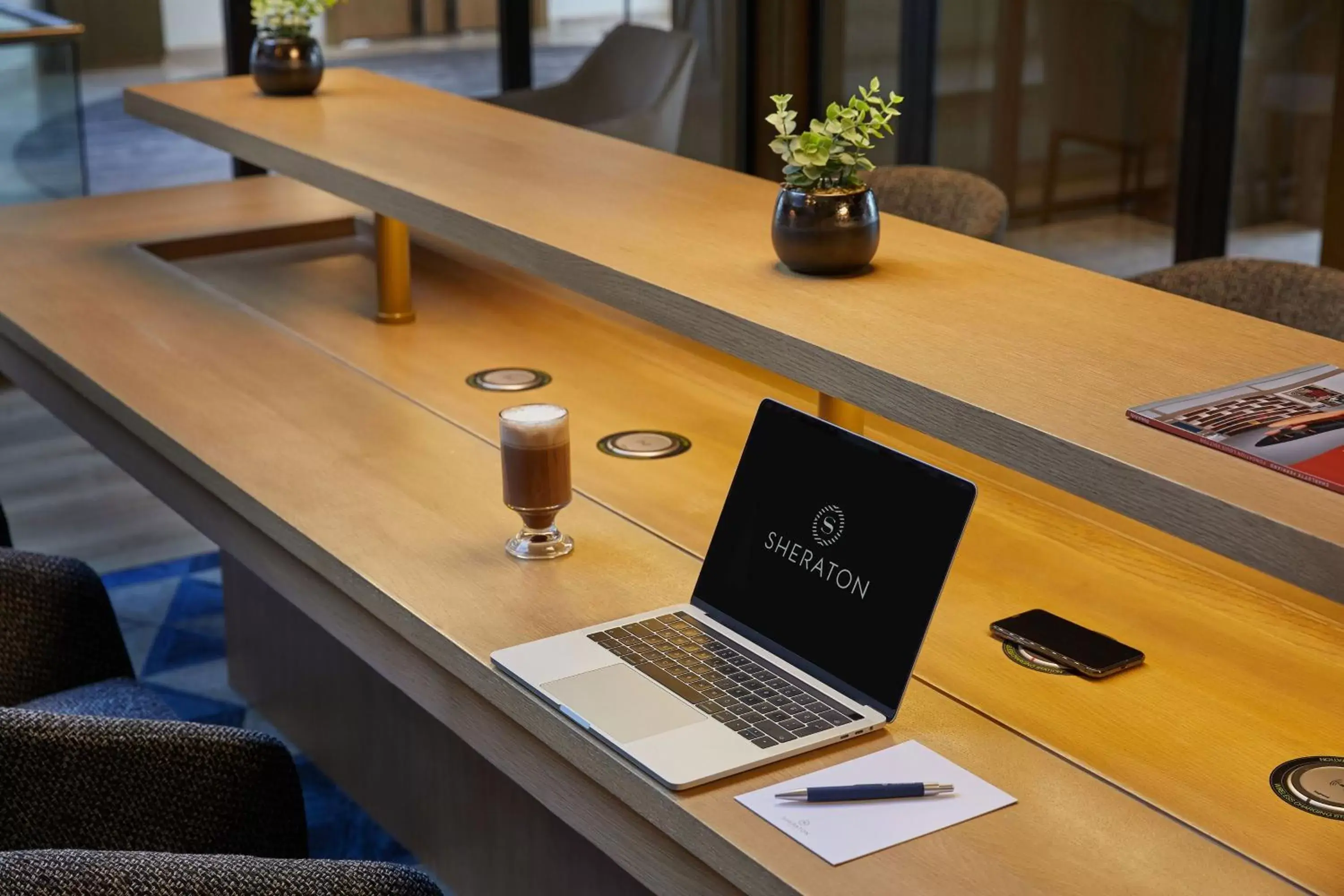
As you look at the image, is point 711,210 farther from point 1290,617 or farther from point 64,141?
point 64,141

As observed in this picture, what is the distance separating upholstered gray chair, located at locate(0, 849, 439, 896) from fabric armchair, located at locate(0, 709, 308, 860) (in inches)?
12.8

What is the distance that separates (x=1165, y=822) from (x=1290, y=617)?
0.48 m

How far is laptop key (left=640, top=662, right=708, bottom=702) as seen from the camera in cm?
159

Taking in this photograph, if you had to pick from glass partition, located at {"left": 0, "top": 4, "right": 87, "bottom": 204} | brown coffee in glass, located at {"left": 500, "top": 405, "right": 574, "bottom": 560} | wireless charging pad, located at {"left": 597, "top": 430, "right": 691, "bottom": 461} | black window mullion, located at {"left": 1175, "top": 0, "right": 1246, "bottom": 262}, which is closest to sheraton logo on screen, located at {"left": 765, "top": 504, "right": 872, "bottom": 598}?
brown coffee in glass, located at {"left": 500, "top": 405, "right": 574, "bottom": 560}

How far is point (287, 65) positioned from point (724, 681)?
6.59 feet

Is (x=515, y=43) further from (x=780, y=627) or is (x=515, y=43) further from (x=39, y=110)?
(x=780, y=627)

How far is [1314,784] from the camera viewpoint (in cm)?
147

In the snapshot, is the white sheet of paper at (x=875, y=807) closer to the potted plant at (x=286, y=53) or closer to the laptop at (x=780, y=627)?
the laptop at (x=780, y=627)

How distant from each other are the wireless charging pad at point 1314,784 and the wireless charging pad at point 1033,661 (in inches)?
9.8

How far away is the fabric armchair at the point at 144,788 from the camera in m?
1.67

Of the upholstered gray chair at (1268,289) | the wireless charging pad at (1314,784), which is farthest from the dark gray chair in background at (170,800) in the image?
the upholstered gray chair at (1268,289)

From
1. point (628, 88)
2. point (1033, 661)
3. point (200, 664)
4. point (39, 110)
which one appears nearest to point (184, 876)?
point (1033, 661)

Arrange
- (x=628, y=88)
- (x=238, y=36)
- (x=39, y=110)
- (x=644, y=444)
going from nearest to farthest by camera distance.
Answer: (x=644, y=444)
(x=39, y=110)
(x=238, y=36)
(x=628, y=88)

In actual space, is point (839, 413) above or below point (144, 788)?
above
